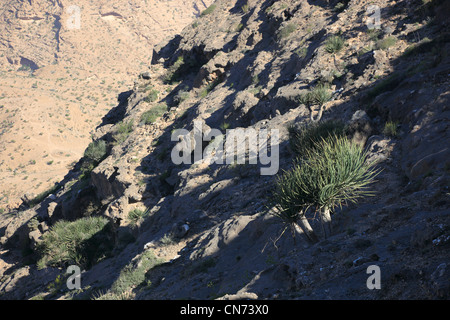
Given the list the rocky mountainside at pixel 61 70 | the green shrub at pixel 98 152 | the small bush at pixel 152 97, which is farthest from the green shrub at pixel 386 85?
the rocky mountainside at pixel 61 70

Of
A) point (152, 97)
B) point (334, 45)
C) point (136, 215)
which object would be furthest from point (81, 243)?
point (334, 45)

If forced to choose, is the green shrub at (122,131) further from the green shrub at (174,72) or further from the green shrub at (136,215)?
the green shrub at (136,215)

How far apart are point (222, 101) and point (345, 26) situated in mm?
6097

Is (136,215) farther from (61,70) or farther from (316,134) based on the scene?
(61,70)

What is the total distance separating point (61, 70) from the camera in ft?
226

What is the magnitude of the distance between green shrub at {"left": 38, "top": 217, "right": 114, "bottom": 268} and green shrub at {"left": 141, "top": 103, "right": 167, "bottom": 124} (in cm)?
628

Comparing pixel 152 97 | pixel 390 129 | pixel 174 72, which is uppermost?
pixel 174 72

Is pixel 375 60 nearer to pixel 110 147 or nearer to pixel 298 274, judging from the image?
pixel 298 274

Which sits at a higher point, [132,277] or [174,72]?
[174,72]

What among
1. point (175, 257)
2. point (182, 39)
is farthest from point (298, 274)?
point (182, 39)

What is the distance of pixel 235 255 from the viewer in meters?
7.61

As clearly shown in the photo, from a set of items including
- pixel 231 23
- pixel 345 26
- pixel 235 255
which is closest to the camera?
pixel 235 255

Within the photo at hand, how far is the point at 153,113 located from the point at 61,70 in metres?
57.4
